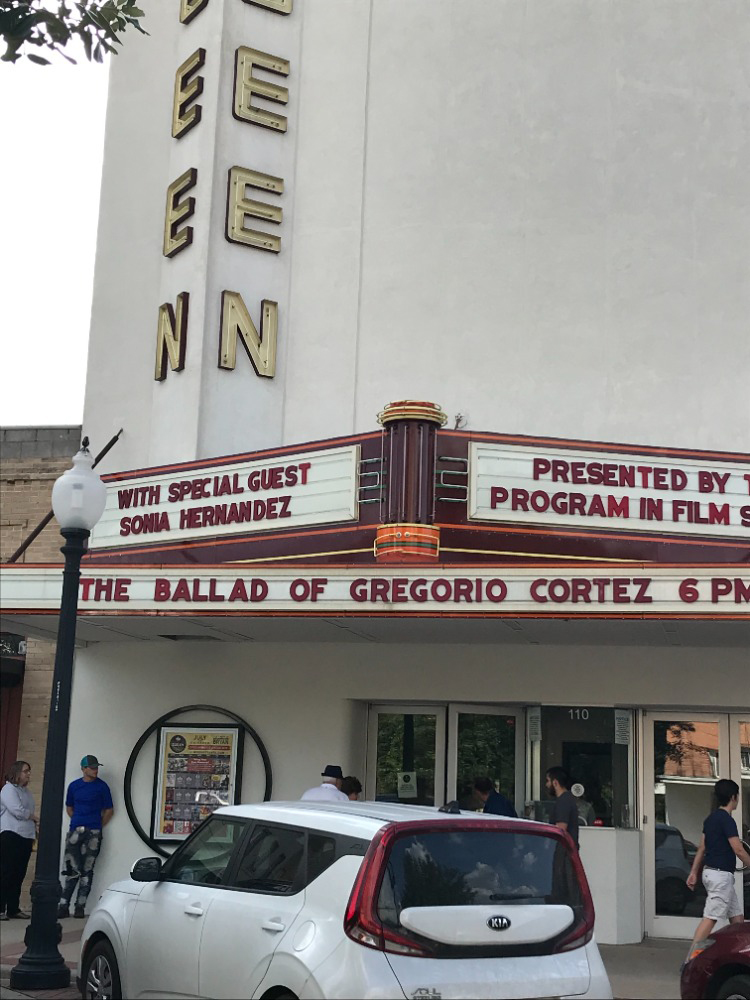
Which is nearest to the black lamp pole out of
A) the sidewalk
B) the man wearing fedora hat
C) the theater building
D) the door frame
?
the sidewalk

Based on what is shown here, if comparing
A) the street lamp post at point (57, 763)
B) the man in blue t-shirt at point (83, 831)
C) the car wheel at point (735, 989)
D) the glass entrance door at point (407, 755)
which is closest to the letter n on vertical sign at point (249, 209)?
the street lamp post at point (57, 763)

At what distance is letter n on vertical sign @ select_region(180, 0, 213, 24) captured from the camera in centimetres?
1542

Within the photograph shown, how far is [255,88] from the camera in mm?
15281

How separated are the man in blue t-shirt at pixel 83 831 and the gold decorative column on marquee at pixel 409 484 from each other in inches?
195

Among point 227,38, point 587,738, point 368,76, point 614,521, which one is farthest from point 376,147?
point 587,738

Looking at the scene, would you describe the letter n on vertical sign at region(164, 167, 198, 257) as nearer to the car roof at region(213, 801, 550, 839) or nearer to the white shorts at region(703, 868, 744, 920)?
the car roof at region(213, 801, 550, 839)

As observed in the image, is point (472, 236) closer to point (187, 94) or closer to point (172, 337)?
point (172, 337)

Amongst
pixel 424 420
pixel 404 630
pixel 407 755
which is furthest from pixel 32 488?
pixel 424 420

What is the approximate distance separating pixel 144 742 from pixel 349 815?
8.09 meters

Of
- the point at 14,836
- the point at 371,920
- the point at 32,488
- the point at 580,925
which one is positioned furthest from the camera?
the point at 32,488

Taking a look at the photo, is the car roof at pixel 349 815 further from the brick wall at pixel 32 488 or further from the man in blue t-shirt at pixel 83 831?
the brick wall at pixel 32 488

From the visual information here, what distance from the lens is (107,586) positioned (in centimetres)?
1202

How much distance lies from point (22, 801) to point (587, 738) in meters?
6.15

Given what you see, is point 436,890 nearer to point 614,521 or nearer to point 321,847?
point 321,847
